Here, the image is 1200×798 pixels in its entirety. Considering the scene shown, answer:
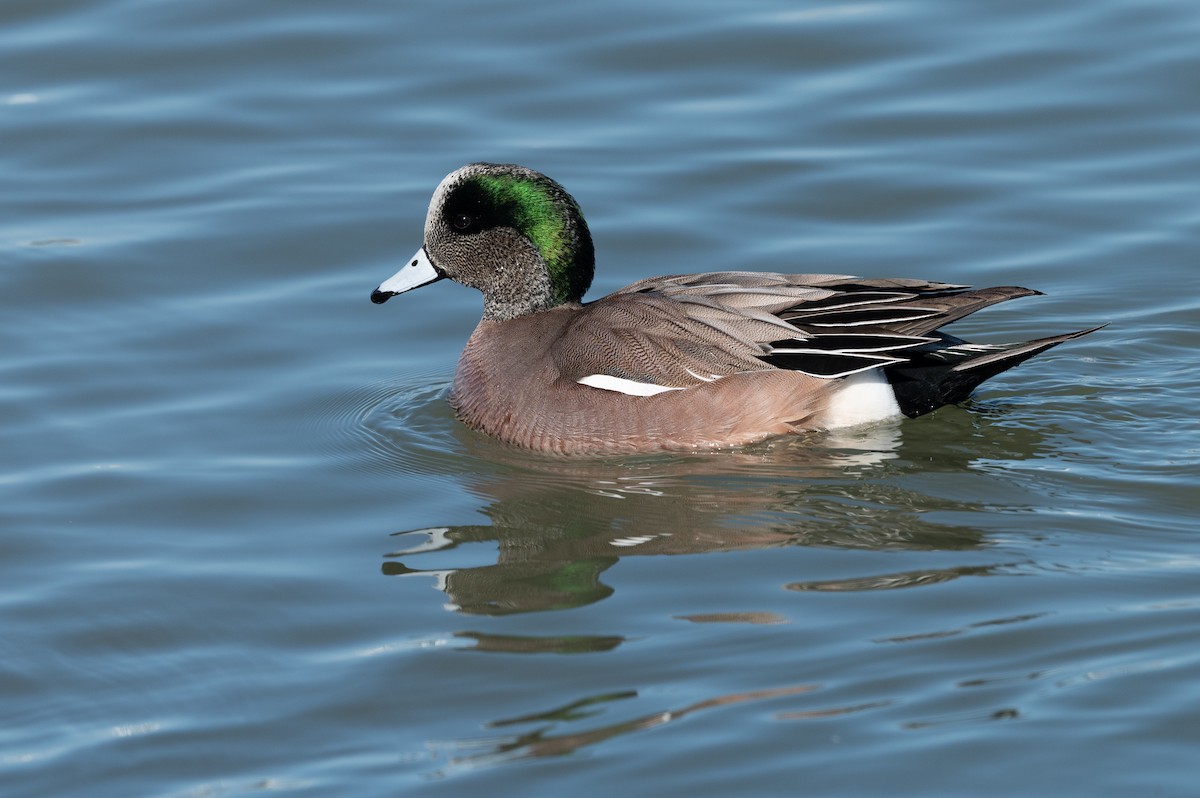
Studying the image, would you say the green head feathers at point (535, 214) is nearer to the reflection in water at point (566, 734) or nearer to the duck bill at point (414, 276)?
the duck bill at point (414, 276)

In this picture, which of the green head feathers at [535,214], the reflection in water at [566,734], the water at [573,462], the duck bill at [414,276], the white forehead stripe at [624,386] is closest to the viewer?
the reflection in water at [566,734]

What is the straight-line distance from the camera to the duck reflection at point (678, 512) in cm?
587

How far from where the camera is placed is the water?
4.87 meters

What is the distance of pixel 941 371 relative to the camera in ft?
23.1

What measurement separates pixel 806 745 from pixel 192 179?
618cm

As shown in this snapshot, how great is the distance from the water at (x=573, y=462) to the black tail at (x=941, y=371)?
0.12m

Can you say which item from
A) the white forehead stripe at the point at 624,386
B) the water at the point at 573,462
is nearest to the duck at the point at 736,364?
the white forehead stripe at the point at 624,386

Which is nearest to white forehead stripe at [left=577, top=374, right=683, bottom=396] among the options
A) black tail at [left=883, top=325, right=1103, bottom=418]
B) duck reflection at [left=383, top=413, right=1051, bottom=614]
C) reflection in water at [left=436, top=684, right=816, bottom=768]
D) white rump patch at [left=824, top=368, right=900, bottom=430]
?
duck reflection at [left=383, top=413, right=1051, bottom=614]

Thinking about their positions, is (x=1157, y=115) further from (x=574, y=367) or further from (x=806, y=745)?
(x=806, y=745)

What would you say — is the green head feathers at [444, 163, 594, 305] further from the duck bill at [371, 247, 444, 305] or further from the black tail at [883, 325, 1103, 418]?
the black tail at [883, 325, 1103, 418]

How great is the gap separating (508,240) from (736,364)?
1.21 meters

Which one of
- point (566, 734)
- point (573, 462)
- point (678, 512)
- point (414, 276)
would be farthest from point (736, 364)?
point (566, 734)

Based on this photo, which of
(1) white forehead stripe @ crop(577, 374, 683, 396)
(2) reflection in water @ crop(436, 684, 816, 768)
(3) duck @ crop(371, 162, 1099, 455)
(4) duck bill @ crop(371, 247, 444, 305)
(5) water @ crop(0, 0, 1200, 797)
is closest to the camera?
(2) reflection in water @ crop(436, 684, 816, 768)

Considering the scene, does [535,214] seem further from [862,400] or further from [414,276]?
[862,400]
